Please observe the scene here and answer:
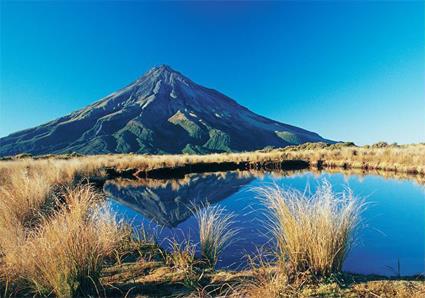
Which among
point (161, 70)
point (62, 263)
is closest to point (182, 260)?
point (62, 263)

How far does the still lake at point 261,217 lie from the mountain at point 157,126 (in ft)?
334

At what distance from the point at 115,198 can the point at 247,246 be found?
7200 mm

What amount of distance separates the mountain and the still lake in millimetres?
101933

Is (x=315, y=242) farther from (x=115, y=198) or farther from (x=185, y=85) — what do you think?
(x=185, y=85)

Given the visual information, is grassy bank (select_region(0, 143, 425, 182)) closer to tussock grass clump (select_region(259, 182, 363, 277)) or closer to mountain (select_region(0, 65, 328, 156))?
tussock grass clump (select_region(259, 182, 363, 277))

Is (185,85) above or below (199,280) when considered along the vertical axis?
above

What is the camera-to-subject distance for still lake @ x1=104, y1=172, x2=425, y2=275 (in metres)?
5.84

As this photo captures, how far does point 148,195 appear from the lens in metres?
13.2

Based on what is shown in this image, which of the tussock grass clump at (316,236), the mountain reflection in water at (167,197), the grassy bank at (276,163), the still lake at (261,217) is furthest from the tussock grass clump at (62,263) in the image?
→ the grassy bank at (276,163)

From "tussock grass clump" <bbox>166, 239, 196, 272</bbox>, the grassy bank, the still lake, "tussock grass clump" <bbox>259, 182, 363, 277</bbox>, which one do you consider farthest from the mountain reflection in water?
"tussock grass clump" <bbox>259, 182, 363, 277</bbox>

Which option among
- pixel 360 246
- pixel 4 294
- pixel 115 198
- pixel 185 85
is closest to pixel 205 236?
pixel 4 294

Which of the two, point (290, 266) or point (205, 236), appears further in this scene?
point (205, 236)

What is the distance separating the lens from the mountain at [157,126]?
120562mm

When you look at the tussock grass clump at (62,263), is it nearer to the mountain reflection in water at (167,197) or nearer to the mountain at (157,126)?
the mountain reflection in water at (167,197)
